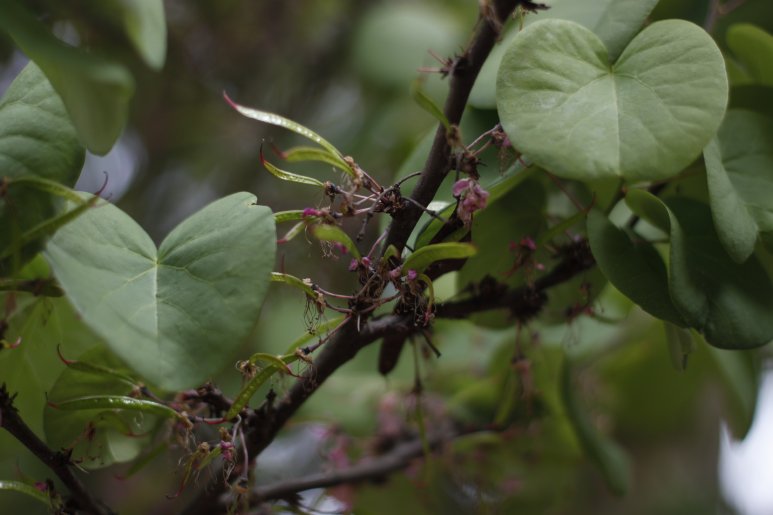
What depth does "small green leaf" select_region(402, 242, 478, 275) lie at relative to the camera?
0.77ft

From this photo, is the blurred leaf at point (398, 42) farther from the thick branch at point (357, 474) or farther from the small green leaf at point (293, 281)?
the small green leaf at point (293, 281)

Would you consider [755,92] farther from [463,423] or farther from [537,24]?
[463,423]

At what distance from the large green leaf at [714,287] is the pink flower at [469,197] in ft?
0.25

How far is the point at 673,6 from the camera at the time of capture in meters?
0.35

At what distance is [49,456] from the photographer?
0.87 feet

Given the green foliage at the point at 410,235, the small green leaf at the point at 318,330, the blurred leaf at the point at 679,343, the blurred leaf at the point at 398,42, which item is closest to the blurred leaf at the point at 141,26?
the green foliage at the point at 410,235

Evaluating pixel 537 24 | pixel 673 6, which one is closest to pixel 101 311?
pixel 537 24

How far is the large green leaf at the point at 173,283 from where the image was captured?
213 mm

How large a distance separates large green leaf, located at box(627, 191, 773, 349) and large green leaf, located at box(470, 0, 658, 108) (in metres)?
0.06

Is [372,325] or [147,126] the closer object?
[372,325]

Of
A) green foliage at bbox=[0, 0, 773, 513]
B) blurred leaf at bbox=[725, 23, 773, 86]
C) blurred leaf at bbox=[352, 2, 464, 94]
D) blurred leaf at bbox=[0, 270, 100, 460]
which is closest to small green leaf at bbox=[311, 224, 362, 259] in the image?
green foliage at bbox=[0, 0, 773, 513]

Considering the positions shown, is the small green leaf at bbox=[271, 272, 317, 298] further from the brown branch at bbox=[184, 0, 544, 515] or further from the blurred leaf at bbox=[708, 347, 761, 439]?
the blurred leaf at bbox=[708, 347, 761, 439]

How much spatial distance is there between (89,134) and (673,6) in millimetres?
266

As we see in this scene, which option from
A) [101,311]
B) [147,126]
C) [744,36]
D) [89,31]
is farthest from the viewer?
[147,126]
